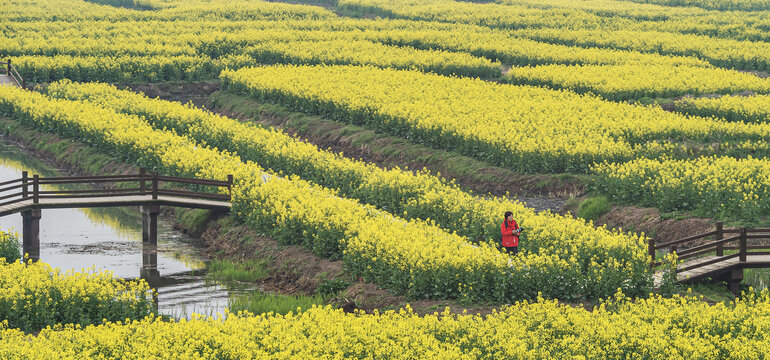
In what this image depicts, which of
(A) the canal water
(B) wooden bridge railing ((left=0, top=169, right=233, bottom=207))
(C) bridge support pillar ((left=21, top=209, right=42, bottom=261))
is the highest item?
(B) wooden bridge railing ((left=0, top=169, right=233, bottom=207))

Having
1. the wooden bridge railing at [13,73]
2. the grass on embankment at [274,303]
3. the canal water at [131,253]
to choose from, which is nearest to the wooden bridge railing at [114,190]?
the canal water at [131,253]

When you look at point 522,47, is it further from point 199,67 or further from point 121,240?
point 121,240

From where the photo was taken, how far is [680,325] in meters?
23.3

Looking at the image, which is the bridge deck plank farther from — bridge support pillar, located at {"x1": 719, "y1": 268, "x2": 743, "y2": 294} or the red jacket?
bridge support pillar, located at {"x1": 719, "y1": 268, "x2": 743, "y2": 294}

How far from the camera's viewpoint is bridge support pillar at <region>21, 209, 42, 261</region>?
35.5 m

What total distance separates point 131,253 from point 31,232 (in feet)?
10.5

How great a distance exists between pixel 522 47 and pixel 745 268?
55840mm

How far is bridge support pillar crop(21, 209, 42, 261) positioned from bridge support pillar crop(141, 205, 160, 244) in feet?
11.5

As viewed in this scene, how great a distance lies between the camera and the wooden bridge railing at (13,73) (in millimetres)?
68519

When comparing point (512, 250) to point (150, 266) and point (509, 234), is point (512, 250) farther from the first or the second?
Answer: point (150, 266)

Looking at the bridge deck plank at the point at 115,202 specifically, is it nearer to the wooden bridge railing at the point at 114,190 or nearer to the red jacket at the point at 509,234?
the wooden bridge railing at the point at 114,190

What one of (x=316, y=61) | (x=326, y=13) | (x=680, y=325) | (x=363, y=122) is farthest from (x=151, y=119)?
(x=326, y=13)

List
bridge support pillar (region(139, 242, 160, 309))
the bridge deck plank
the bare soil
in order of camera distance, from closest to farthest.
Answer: bridge support pillar (region(139, 242, 160, 309)), the bridge deck plank, the bare soil

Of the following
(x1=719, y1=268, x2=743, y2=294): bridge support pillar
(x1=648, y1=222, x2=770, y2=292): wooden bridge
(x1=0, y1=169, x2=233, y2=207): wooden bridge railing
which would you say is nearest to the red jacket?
(x1=648, y1=222, x2=770, y2=292): wooden bridge
